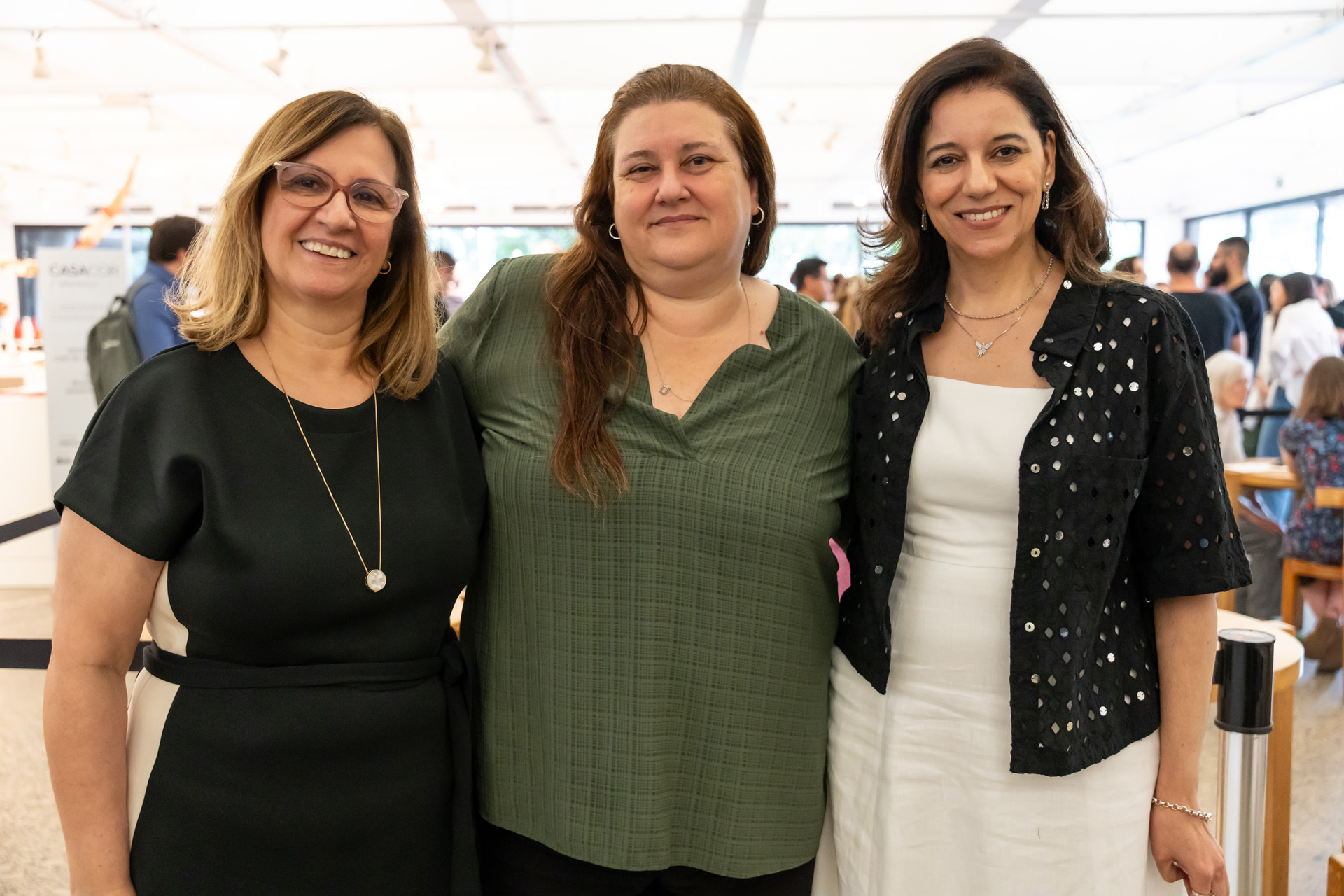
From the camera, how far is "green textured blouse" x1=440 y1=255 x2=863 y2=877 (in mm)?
1449

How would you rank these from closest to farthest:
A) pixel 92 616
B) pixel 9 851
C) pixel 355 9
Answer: pixel 92 616 → pixel 9 851 → pixel 355 9

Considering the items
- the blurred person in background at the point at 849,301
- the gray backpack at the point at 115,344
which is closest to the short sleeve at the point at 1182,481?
the blurred person in background at the point at 849,301

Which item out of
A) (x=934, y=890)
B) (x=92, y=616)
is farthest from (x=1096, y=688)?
(x=92, y=616)

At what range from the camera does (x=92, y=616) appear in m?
1.23

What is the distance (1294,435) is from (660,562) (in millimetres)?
4309

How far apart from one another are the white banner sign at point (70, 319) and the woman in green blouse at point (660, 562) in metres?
4.73

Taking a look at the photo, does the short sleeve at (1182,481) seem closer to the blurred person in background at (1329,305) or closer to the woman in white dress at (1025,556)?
the woman in white dress at (1025,556)

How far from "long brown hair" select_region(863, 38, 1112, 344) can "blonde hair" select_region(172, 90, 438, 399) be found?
0.78 m

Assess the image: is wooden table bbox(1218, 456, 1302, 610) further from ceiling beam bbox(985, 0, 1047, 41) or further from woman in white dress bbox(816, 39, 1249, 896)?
woman in white dress bbox(816, 39, 1249, 896)

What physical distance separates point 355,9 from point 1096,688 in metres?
6.98

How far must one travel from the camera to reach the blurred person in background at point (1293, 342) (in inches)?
250

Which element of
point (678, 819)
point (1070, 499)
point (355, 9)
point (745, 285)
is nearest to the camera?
point (1070, 499)

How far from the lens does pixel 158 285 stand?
15.2ft

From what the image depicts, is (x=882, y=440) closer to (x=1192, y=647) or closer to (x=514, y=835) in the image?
(x=1192, y=647)
